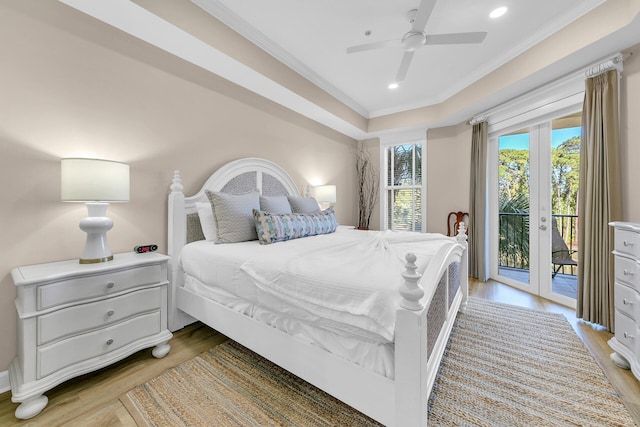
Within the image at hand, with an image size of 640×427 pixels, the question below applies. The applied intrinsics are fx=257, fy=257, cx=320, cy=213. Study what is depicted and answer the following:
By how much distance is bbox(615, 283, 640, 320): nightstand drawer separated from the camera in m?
1.62

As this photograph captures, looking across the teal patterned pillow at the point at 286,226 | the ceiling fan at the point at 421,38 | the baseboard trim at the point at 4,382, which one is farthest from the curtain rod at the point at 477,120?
the baseboard trim at the point at 4,382

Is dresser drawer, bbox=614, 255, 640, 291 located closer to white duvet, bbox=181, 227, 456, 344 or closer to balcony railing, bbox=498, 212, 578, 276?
white duvet, bbox=181, 227, 456, 344

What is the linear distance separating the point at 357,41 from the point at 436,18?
755 millimetres

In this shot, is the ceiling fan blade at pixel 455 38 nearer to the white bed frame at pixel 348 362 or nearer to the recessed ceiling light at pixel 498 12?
the recessed ceiling light at pixel 498 12

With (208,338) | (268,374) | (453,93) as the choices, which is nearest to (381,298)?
(268,374)

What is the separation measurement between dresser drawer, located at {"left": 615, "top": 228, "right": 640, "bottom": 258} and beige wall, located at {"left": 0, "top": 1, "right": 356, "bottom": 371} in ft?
10.9

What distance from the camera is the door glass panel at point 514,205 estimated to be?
337 centimetres

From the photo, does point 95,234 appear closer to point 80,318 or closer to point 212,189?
point 80,318

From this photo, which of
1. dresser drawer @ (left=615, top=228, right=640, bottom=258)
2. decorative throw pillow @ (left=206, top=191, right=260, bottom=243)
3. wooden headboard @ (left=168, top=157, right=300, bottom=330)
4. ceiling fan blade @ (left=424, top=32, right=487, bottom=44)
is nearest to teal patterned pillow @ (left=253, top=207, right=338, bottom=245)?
decorative throw pillow @ (left=206, top=191, right=260, bottom=243)

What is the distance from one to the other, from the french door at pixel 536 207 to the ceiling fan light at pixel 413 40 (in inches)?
79.0

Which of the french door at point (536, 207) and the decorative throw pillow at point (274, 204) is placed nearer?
the decorative throw pillow at point (274, 204)

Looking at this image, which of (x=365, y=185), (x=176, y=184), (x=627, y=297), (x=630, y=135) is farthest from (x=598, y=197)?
(x=176, y=184)

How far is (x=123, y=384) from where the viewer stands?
158cm

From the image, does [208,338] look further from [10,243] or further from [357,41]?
[357,41]
